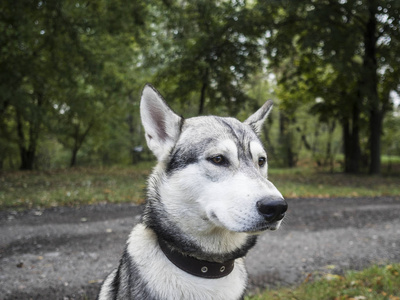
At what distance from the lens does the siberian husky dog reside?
241cm

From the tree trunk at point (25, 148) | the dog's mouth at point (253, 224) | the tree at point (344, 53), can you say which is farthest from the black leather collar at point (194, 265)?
the tree trunk at point (25, 148)

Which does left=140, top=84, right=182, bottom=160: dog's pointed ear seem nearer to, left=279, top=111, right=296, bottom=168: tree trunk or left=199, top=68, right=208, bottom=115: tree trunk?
A: left=199, top=68, right=208, bottom=115: tree trunk

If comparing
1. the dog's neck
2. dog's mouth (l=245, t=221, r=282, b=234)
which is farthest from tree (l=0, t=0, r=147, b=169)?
dog's mouth (l=245, t=221, r=282, b=234)

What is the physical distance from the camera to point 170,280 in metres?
2.48

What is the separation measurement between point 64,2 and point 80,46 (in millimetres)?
1549

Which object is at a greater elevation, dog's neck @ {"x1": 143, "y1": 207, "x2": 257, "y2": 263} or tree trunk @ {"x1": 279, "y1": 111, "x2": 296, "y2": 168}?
dog's neck @ {"x1": 143, "y1": 207, "x2": 257, "y2": 263}

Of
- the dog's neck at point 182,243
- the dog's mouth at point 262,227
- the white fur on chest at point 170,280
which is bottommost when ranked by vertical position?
the white fur on chest at point 170,280

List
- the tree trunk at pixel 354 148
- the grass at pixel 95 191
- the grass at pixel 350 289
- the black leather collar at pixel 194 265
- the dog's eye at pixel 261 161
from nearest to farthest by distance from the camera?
the black leather collar at pixel 194 265, the dog's eye at pixel 261 161, the grass at pixel 350 289, the grass at pixel 95 191, the tree trunk at pixel 354 148

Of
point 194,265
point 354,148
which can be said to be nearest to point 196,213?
point 194,265

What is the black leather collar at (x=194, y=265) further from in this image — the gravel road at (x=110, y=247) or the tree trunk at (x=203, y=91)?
the tree trunk at (x=203, y=91)

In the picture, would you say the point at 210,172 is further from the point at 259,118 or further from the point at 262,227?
the point at 259,118

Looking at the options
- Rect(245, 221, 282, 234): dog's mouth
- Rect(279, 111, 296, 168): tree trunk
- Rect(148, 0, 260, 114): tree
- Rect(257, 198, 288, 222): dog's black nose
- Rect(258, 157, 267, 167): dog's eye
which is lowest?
Rect(279, 111, 296, 168): tree trunk

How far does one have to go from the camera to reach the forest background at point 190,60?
43.0 ft

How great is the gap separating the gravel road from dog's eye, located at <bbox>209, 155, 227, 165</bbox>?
9.34 ft
